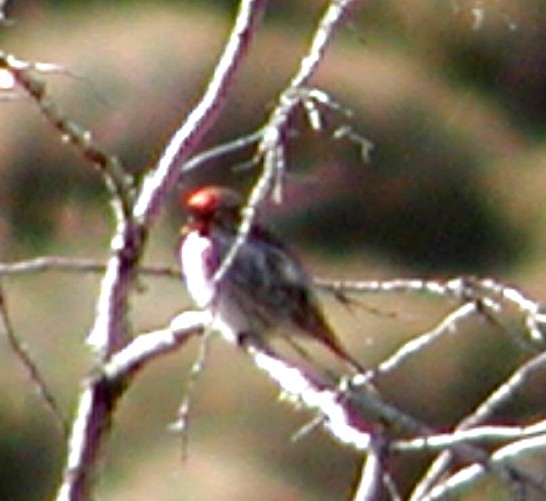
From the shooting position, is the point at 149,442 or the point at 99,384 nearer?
the point at 99,384

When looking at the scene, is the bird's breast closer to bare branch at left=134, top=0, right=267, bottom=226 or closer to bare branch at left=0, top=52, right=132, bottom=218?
bare branch at left=134, top=0, right=267, bottom=226

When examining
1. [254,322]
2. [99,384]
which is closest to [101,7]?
[254,322]

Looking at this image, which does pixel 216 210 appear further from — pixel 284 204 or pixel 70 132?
pixel 284 204

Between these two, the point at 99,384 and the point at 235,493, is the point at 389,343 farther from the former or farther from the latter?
the point at 99,384

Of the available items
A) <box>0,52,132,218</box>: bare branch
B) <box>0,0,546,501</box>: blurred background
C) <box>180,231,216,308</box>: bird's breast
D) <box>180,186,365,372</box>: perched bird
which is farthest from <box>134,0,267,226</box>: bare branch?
<box>0,0,546,501</box>: blurred background

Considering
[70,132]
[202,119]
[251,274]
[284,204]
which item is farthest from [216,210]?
[284,204]

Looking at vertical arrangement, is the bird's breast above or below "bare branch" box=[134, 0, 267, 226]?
below
